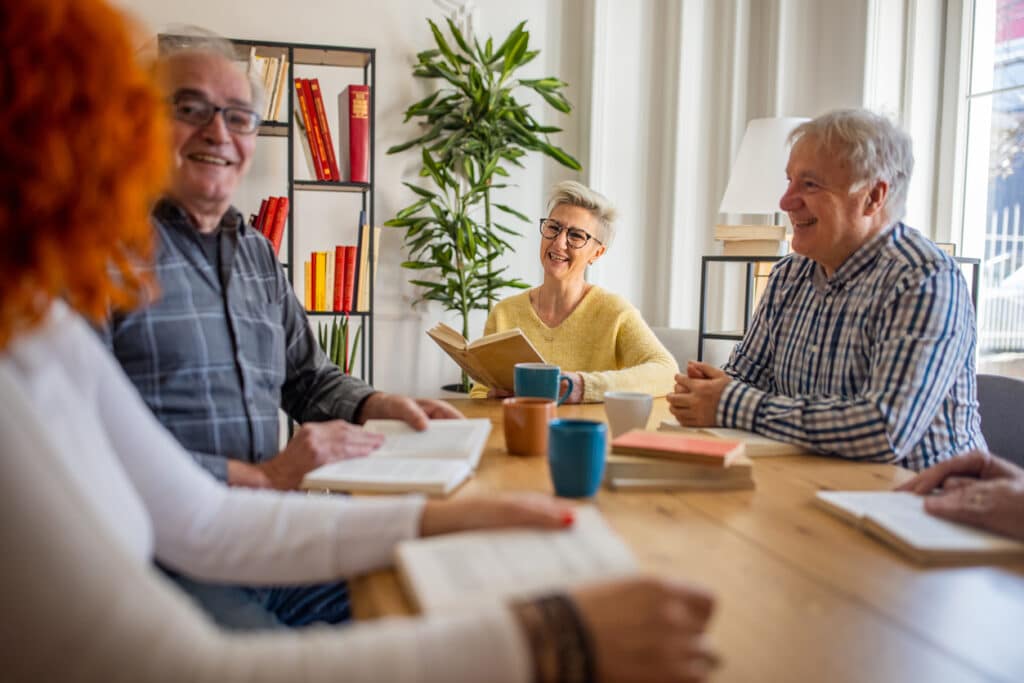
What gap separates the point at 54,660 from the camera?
0.52 m

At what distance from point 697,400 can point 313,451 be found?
2.38 ft

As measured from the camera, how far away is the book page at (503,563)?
721mm

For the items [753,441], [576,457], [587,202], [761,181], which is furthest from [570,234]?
[576,457]

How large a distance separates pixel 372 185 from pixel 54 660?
9.93 ft

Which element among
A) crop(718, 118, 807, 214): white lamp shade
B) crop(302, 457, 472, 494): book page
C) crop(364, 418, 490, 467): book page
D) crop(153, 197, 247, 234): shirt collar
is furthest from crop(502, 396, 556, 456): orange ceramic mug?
crop(718, 118, 807, 214): white lamp shade

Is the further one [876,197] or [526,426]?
[876,197]

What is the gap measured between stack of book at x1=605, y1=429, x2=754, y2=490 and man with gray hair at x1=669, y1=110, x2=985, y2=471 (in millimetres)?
332

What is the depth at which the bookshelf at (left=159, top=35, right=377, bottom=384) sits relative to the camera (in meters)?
3.35

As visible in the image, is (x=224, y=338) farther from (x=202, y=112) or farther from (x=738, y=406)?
(x=738, y=406)

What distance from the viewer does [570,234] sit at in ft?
8.72

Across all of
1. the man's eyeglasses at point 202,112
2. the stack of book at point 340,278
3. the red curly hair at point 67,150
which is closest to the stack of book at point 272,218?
the stack of book at point 340,278

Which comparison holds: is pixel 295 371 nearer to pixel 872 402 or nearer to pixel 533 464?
pixel 533 464

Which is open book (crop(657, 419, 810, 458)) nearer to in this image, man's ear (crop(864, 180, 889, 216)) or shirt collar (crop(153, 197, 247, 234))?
man's ear (crop(864, 180, 889, 216))

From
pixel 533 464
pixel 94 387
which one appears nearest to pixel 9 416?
pixel 94 387
